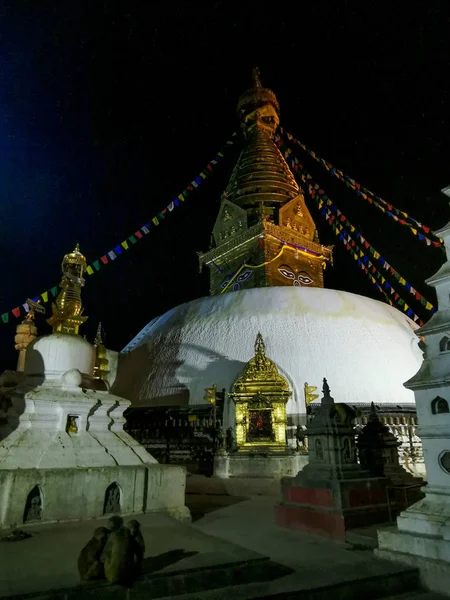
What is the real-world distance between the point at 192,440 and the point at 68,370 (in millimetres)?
8069

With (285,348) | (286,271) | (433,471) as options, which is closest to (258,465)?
(285,348)

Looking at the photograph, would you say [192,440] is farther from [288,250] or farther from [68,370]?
[288,250]

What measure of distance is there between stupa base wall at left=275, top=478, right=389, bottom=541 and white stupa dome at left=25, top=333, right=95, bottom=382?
151 inches

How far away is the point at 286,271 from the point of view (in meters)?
23.3

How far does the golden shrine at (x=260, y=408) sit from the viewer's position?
12844 millimetres

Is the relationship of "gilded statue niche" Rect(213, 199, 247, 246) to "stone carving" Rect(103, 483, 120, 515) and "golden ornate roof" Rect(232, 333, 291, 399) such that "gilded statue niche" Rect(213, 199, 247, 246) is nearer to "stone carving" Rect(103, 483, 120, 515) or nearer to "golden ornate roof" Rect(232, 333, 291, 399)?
"golden ornate roof" Rect(232, 333, 291, 399)

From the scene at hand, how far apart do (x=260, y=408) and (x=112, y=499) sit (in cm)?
777

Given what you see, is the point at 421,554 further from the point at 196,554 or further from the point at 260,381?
the point at 260,381

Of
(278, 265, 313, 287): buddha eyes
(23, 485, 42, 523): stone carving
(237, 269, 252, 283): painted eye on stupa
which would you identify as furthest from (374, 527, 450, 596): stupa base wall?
(237, 269, 252, 283): painted eye on stupa

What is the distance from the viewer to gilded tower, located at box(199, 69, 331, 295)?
2322 cm

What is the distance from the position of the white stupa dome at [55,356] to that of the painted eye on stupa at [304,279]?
57.5 feet

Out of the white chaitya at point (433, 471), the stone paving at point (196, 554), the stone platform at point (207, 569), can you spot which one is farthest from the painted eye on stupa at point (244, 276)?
the stone platform at point (207, 569)

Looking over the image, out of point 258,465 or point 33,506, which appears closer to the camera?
point 33,506

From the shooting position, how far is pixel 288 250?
23844mm
